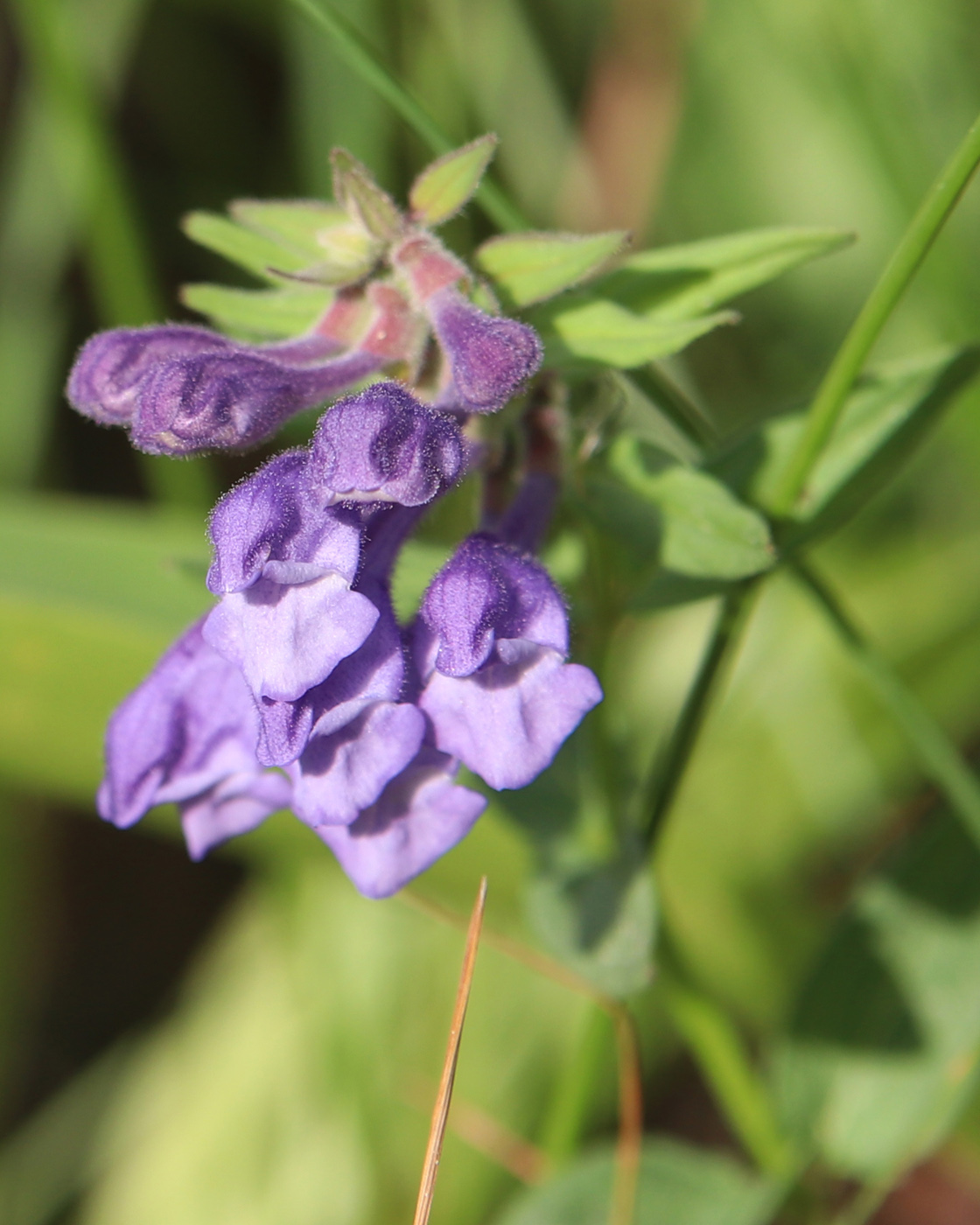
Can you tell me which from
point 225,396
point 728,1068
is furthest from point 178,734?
point 728,1068

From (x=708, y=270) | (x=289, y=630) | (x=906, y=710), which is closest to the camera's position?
(x=289, y=630)

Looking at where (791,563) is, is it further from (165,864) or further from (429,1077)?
(165,864)

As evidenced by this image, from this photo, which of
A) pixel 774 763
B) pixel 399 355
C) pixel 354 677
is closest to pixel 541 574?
pixel 354 677

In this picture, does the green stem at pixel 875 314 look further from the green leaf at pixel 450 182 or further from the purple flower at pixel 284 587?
the purple flower at pixel 284 587

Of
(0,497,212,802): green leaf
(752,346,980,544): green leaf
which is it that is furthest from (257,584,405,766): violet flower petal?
(0,497,212,802): green leaf

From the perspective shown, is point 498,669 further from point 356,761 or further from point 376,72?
point 376,72

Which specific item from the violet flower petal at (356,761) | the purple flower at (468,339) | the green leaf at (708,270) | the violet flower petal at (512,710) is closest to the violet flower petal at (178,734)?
the violet flower petal at (356,761)

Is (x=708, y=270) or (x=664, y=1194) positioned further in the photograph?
(x=664, y=1194)
